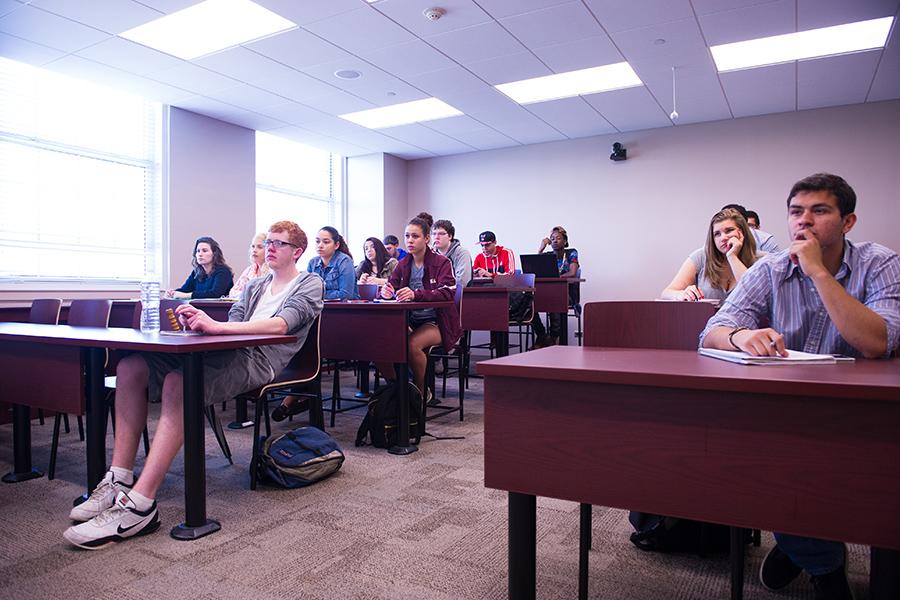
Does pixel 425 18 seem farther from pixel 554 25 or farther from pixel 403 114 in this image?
pixel 403 114

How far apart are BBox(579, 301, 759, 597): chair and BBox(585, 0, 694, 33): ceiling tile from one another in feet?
9.97

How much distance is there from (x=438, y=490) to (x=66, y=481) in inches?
66.7

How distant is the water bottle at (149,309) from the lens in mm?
2553

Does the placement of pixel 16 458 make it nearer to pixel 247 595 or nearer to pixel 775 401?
pixel 247 595

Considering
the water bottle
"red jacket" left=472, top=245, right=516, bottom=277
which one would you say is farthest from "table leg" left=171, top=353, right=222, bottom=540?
"red jacket" left=472, top=245, right=516, bottom=277

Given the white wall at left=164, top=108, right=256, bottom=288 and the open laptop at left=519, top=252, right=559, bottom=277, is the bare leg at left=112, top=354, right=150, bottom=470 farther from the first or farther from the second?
the open laptop at left=519, top=252, right=559, bottom=277

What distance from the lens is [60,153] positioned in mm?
5434

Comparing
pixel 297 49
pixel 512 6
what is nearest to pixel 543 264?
pixel 512 6

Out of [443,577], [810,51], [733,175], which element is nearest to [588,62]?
[810,51]

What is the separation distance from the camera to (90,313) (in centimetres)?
305

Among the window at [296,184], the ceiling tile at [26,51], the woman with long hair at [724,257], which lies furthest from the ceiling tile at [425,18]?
the window at [296,184]

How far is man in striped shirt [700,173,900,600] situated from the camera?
55.3 inches

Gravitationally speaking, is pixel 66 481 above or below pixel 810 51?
below

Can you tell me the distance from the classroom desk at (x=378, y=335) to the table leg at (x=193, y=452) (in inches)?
47.0
